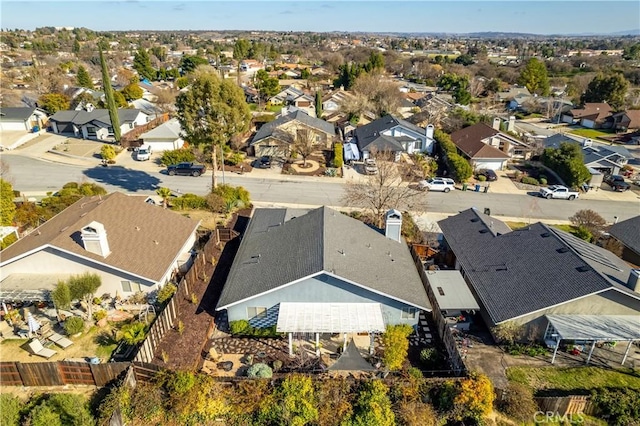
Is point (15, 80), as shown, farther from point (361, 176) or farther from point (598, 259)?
point (598, 259)

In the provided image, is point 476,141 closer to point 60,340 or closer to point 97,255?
point 97,255

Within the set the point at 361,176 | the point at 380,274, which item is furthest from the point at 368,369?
the point at 361,176

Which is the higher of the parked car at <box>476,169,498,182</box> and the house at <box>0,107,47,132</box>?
the house at <box>0,107,47,132</box>

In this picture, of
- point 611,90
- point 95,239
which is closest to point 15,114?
point 95,239

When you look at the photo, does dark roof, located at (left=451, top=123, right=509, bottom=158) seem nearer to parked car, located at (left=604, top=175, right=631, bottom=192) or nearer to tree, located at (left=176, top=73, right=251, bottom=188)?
parked car, located at (left=604, top=175, right=631, bottom=192)

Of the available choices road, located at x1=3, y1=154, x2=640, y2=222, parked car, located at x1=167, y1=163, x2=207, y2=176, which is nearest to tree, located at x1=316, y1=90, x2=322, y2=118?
road, located at x1=3, y1=154, x2=640, y2=222
